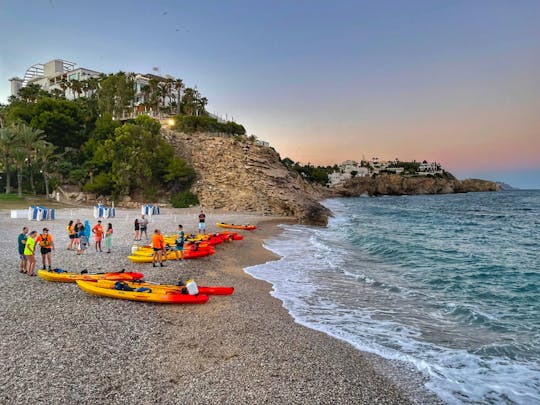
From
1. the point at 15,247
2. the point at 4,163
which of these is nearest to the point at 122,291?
the point at 15,247

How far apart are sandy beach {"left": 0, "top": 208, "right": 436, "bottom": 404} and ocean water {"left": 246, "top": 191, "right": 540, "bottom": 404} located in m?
1.34

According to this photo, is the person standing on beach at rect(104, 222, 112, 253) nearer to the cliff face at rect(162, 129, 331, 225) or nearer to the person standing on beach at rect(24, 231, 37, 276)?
the person standing on beach at rect(24, 231, 37, 276)

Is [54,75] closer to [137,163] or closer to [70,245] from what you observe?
[137,163]

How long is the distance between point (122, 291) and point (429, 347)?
9.82m

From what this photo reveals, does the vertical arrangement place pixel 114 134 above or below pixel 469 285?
above

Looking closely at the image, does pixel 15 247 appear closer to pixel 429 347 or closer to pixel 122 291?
pixel 122 291

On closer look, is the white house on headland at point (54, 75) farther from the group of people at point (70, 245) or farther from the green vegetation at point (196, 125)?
the group of people at point (70, 245)

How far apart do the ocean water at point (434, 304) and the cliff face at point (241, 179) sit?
21.0 m

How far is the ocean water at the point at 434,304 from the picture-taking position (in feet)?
28.9

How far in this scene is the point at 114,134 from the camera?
2235 inches

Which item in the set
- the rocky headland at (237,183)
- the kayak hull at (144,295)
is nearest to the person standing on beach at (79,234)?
the kayak hull at (144,295)

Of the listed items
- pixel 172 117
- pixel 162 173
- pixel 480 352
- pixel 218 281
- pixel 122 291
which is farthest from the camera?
pixel 172 117

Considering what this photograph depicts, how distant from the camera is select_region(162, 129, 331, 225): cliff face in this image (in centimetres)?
5034

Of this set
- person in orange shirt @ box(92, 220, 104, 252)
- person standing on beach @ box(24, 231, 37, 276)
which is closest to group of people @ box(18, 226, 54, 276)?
person standing on beach @ box(24, 231, 37, 276)
